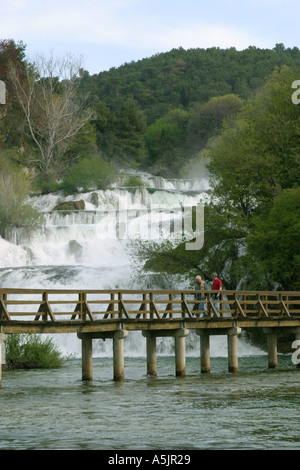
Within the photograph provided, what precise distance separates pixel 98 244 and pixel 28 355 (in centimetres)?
2866

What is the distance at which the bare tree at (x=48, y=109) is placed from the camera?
89.8 metres

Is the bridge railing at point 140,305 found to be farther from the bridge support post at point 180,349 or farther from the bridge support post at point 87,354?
the bridge support post at point 87,354

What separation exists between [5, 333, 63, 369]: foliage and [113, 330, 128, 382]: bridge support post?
17.3ft

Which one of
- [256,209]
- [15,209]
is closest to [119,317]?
[256,209]

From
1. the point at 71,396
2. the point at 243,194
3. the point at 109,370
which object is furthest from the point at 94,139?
the point at 71,396

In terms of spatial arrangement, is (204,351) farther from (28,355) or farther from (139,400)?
(139,400)

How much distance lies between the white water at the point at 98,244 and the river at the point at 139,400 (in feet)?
0.30

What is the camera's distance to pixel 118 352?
2903 centimetres

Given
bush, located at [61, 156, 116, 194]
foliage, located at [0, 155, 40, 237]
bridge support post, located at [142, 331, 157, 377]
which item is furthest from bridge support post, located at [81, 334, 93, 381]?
bush, located at [61, 156, 116, 194]

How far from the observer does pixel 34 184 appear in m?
82.7

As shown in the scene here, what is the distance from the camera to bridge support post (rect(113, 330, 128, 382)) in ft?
94.9

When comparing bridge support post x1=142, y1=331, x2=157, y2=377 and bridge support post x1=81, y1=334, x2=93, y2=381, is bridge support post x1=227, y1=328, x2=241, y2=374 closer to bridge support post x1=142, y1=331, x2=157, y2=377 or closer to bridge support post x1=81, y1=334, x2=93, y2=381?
bridge support post x1=142, y1=331, x2=157, y2=377

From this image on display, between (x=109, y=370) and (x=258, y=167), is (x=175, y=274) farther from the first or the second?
(x=109, y=370)

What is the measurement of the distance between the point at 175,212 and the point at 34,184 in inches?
763
